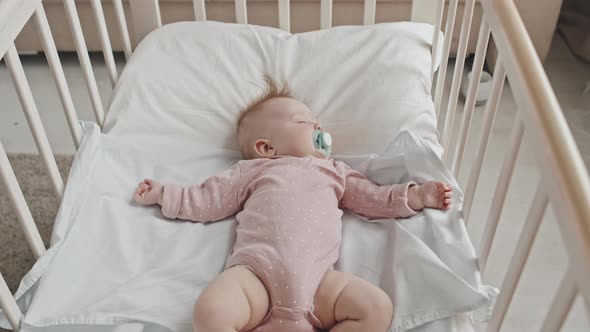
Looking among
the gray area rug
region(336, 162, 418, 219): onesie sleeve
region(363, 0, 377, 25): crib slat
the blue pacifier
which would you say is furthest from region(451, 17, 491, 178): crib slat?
the gray area rug

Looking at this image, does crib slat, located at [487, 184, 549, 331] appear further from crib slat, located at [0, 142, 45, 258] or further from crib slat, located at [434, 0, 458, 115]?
crib slat, located at [0, 142, 45, 258]

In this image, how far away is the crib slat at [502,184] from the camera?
81 cm

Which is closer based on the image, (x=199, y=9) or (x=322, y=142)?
(x=322, y=142)

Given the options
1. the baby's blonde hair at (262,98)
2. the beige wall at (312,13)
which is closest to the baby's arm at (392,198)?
the baby's blonde hair at (262,98)

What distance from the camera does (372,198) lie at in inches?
44.6

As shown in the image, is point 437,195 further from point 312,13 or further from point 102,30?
point 312,13

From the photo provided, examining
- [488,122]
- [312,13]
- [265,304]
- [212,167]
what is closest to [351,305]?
[265,304]

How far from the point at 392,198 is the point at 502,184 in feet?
0.83

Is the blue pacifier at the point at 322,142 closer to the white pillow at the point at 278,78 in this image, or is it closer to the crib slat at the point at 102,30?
the white pillow at the point at 278,78

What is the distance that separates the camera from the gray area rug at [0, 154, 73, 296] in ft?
4.73

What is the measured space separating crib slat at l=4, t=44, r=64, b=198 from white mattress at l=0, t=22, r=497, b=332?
0.15 ft

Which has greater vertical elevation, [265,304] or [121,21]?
[121,21]

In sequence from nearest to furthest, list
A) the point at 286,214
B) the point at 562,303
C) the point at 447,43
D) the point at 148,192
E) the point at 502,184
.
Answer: the point at 562,303 < the point at 502,184 < the point at 286,214 < the point at 148,192 < the point at 447,43

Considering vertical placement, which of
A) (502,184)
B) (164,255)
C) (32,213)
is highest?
(502,184)
